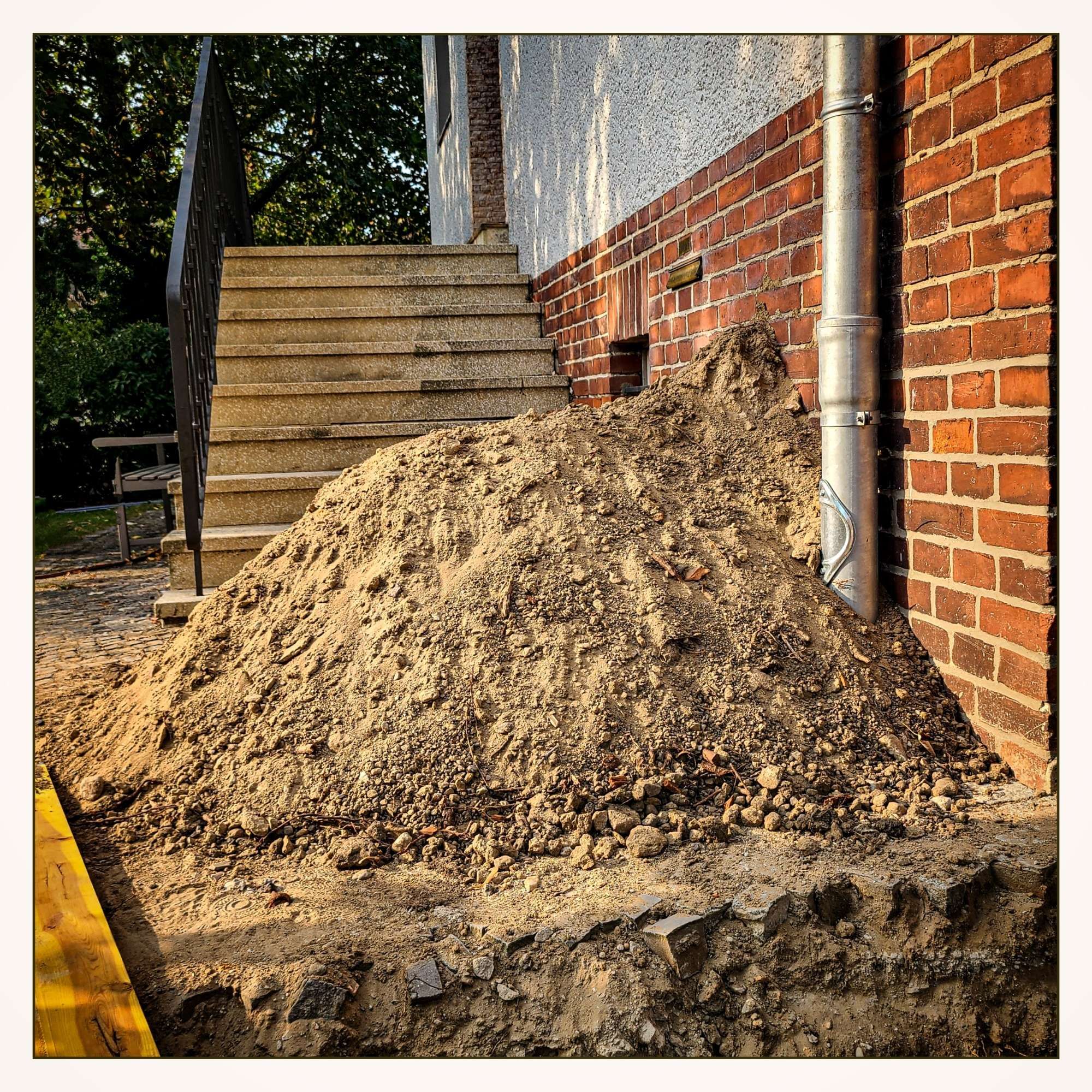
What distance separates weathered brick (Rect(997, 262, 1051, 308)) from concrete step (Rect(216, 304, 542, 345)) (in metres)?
4.00

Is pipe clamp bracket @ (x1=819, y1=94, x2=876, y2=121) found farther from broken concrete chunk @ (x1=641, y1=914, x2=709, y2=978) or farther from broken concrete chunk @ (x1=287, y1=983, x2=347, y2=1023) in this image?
broken concrete chunk @ (x1=287, y1=983, x2=347, y2=1023)

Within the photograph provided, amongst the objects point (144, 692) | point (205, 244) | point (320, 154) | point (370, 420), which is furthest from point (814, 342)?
point (320, 154)

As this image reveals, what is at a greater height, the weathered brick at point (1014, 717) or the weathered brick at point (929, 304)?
the weathered brick at point (929, 304)

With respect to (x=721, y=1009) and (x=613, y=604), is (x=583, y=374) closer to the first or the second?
(x=613, y=604)

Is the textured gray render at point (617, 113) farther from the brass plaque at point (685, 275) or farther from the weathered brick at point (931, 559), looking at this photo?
the weathered brick at point (931, 559)

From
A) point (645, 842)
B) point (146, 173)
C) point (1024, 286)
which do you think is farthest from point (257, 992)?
point (146, 173)

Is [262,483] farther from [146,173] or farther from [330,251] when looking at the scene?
[146,173]

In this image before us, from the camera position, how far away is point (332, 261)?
6.32 metres

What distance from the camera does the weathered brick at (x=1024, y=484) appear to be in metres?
1.98

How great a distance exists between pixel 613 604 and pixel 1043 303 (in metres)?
1.24

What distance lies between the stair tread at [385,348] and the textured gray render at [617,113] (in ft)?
2.10

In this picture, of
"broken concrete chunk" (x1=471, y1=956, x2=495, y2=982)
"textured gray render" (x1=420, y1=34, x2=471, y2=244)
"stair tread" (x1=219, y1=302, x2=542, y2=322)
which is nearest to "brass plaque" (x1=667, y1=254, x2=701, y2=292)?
"stair tread" (x1=219, y1=302, x2=542, y2=322)

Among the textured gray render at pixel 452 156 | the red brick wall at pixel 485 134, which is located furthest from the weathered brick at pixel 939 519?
the textured gray render at pixel 452 156

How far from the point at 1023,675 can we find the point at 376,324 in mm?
4564
